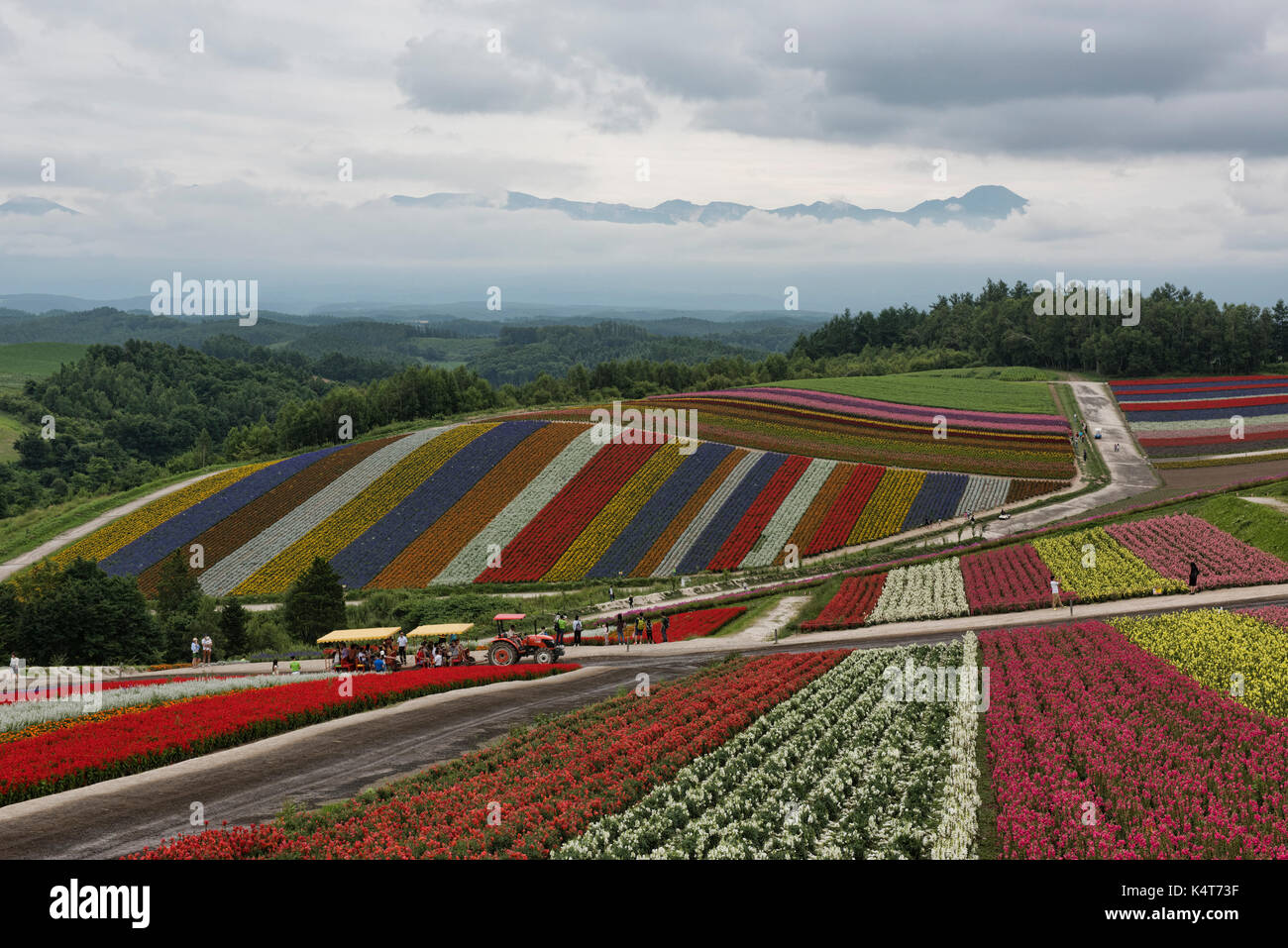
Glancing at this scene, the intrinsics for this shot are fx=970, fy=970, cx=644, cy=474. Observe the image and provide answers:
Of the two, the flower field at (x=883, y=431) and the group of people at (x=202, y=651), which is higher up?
the flower field at (x=883, y=431)

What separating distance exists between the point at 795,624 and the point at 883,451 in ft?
133

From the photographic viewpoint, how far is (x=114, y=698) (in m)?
29.6

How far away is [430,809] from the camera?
57.9 feet

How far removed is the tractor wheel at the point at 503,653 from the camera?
38.0m

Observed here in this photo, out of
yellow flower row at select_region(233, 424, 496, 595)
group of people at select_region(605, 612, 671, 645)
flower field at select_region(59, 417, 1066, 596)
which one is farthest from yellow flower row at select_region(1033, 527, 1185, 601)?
yellow flower row at select_region(233, 424, 496, 595)

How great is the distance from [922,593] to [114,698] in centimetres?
3383

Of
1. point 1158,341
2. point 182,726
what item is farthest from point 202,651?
point 1158,341

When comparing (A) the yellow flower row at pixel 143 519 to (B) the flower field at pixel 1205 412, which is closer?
(A) the yellow flower row at pixel 143 519

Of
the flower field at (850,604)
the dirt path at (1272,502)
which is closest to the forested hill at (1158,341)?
the dirt path at (1272,502)

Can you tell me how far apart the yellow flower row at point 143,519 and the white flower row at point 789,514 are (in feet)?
146

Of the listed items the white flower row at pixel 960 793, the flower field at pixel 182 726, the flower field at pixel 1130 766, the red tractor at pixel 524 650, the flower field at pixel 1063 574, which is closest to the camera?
the flower field at pixel 1130 766

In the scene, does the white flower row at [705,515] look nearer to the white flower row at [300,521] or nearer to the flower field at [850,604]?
the flower field at [850,604]
